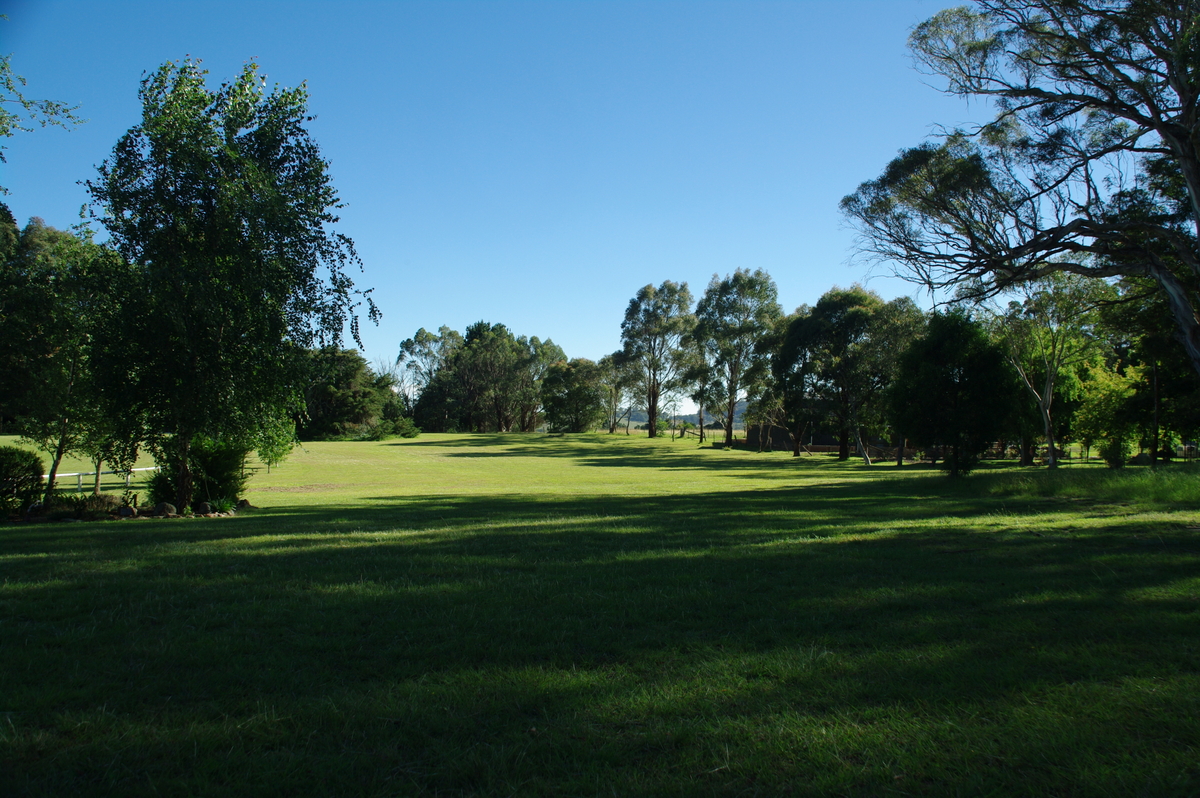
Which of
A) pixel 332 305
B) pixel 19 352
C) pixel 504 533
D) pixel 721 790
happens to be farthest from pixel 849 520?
pixel 19 352

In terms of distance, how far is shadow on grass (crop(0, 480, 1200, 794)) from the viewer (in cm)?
293

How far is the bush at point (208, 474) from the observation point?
15.4m

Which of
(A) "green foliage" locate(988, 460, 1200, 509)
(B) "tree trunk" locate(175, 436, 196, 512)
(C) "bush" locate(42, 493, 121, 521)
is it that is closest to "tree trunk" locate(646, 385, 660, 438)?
(A) "green foliage" locate(988, 460, 1200, 509)

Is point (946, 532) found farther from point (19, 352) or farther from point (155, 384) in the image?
point (19, 352)

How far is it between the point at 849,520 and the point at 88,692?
35.7ft

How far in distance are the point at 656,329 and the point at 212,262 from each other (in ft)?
177

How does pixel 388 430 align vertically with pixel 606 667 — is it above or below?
above

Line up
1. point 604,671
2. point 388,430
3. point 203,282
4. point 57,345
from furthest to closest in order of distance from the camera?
1. point 388,430
2. point 57,345
3. point 203,282
4. point 604,671

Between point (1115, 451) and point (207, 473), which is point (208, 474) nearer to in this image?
point (207, 473)

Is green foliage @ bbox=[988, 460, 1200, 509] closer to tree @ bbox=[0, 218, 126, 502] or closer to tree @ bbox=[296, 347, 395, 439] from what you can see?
tree @ bbox=[0, 218, 126, 502]

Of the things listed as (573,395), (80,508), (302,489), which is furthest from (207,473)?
(573,395)

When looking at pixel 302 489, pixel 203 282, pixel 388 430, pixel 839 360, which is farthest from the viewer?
pixel 388 430

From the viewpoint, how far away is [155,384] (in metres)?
14.4

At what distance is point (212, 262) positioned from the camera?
1398cm
